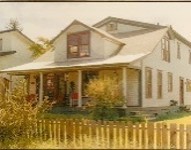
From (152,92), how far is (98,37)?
476cm

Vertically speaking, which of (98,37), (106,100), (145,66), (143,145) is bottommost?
(143,145)

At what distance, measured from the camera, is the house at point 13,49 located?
36.5 metres

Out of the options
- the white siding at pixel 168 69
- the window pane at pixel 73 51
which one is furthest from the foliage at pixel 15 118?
the window pane at pixel 73 51

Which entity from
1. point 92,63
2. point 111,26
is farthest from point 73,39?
point 111,26

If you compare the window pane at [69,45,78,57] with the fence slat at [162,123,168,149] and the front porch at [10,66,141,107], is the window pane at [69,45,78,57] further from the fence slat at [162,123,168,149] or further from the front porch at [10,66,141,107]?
the fence slat at [162,123,168,149]

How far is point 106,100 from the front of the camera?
17.5 meters

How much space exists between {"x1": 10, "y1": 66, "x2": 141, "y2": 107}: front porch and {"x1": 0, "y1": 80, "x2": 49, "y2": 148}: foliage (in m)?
8.36

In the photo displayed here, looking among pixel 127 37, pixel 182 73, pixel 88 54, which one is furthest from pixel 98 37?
pixel 182 73

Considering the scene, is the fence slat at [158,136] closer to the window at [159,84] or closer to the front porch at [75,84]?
the front porch at [75,84]

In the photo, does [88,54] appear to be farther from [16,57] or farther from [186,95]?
[16,57]

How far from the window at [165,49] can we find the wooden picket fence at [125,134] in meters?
14.3

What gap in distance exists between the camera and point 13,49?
3766cm

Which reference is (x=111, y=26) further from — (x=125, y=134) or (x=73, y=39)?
(x=125, y=134)

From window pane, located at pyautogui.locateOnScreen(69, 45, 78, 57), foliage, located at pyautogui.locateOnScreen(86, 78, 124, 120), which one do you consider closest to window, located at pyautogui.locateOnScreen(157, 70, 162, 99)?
window pane, located at pyautogui.locateOnScreen(69, 45, 78, 57)
